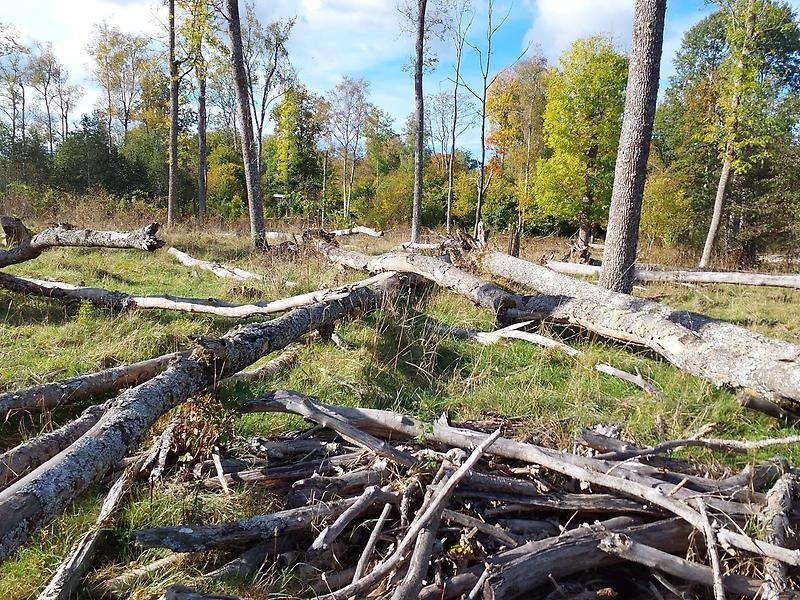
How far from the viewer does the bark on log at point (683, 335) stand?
4543 mm

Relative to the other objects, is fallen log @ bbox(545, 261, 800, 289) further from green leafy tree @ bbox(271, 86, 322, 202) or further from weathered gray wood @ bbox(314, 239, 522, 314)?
green leafy tree @ bbox(271, 86, 322, 202)

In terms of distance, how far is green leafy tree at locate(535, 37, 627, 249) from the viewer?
1616 cm

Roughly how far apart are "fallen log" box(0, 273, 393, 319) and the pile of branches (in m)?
2.94

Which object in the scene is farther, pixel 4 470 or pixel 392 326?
pixel 392 326

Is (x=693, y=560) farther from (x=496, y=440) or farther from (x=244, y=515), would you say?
(x=244, y=515)

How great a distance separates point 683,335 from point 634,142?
2.86 meters

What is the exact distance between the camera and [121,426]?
9.34 ft

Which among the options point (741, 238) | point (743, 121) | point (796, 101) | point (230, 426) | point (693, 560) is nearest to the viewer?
point (693, 560)

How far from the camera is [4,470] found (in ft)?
9.70

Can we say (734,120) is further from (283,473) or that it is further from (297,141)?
(297,141)

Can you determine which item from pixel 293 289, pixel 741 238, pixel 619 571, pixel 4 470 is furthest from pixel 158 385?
pixel 741 238

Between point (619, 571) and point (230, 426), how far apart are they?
2.63 m

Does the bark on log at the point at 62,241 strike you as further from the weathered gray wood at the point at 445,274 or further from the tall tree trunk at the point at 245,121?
the tall tree trunk at the point at 245,121

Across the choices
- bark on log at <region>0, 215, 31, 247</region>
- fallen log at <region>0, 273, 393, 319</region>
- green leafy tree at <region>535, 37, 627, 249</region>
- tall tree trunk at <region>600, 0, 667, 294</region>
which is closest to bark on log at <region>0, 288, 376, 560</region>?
fallen log at <region>0, 273, 393, 319</region>
